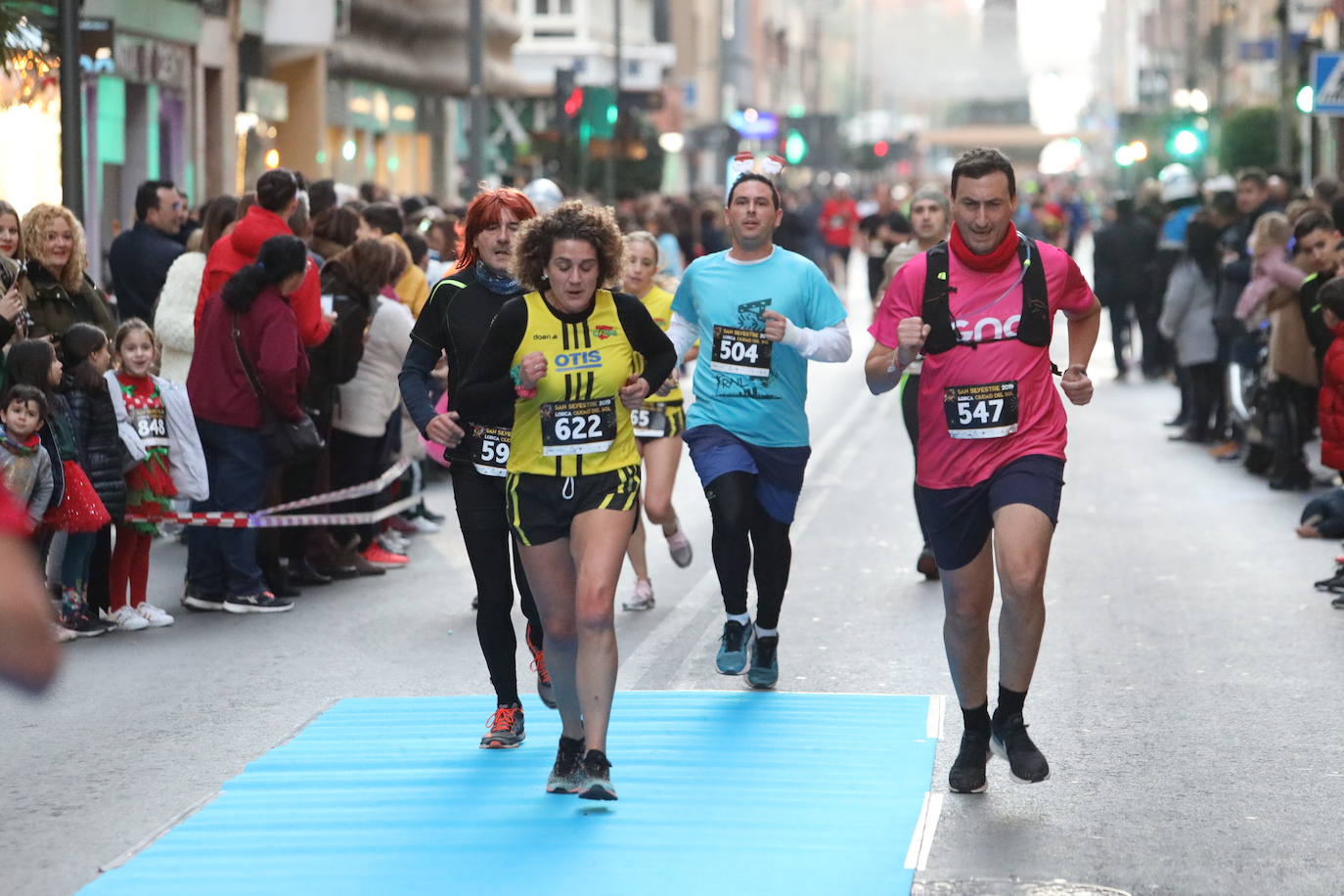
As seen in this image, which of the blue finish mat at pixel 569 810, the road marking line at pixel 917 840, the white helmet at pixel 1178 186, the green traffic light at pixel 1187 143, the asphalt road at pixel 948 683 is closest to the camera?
the blue finish mat at pixel 569 810

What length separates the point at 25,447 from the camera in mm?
9906

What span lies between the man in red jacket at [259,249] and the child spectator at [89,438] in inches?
37.4

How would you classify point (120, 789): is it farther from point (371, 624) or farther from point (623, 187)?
point (623, 187)

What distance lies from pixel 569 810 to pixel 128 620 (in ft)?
13.7

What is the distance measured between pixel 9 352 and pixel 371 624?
2057mm

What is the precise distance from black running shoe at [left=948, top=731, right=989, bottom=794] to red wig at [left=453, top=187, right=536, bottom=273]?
2.26 m

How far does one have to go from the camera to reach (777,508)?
912cm

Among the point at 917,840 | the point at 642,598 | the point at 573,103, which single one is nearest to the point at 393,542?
the point at 642,598

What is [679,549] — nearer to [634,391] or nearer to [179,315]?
[179,315]

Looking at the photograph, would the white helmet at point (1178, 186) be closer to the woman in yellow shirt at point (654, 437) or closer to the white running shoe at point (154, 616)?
the woman in yellow shirt at point (654, 437)

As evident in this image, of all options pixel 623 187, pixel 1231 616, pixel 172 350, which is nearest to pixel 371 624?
pixel 172 350

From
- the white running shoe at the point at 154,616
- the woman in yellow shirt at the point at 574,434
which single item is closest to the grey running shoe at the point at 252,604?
the white running shoe at the point at 154,616

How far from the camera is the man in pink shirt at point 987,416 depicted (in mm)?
7211

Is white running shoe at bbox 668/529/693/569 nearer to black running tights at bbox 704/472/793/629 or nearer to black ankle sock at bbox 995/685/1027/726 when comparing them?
black running tights at bbox 704/472/793/629
